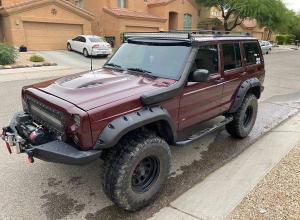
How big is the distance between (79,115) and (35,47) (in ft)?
74.3

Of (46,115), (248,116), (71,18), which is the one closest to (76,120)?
(46,115)

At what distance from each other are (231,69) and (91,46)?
17410 mm

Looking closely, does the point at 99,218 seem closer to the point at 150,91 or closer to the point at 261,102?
the point at 150,91

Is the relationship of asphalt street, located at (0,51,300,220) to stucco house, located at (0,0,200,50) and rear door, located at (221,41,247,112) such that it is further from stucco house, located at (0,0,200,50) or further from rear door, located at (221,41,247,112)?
stucco house, located at (0,0,200,50)

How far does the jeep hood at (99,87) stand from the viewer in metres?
3.20

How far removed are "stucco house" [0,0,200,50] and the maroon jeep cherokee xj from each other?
20.6 m

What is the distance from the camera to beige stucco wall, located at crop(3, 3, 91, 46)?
21953mm

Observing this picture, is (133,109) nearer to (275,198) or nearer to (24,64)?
(275,198)

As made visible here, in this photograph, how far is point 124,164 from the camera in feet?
10.3

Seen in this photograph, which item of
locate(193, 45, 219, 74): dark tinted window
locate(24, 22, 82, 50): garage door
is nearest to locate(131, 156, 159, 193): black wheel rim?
locate(193, 45, 219, 74): dark tinted window

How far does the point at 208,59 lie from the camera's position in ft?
14.6

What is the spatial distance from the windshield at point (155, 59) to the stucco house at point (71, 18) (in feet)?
68.2

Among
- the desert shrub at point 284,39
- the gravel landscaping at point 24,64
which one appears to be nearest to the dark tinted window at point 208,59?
the gravel landscaping at point 24,64

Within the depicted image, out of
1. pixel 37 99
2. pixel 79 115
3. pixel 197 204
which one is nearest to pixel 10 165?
pixel 37 99
